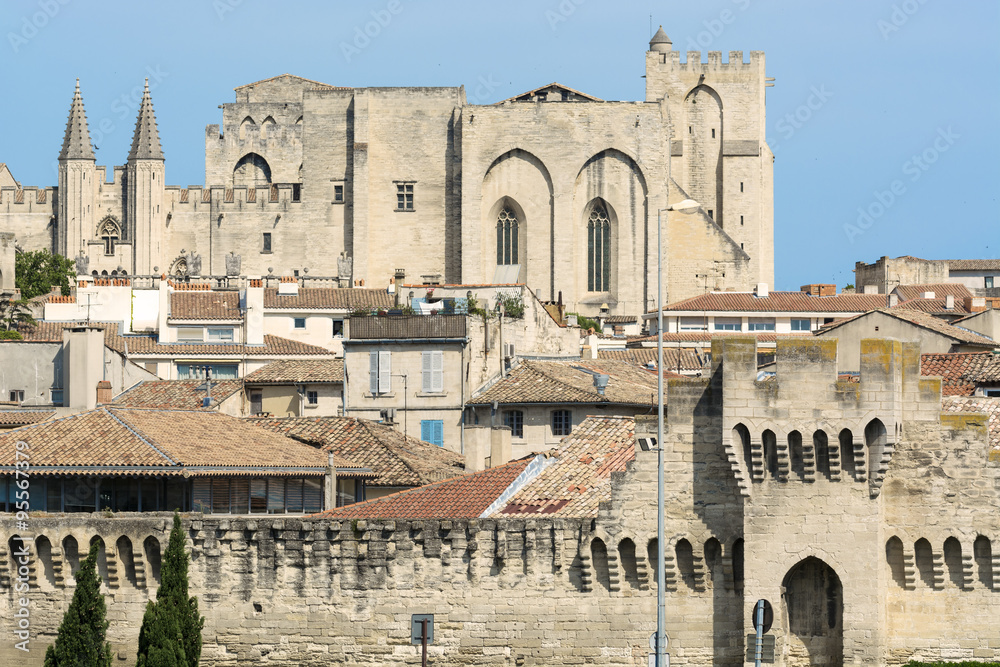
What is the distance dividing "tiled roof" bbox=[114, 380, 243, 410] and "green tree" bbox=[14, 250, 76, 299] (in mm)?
41949

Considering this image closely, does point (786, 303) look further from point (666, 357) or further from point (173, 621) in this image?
point (173, 621)

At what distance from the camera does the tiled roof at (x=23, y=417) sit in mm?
46406

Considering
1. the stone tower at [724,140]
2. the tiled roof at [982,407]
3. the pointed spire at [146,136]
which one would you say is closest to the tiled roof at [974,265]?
the stone tower at [724,140]

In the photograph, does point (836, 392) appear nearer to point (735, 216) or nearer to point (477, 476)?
point (477, 476)

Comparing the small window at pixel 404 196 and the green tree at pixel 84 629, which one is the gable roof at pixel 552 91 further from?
the green tree at pixel 84 629

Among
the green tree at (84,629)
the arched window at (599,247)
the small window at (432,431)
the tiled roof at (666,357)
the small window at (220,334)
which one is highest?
the arched window at (599,247)

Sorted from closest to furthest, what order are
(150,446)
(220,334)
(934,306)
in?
1. (150,446)
2. (220,334)
3. (934,306)

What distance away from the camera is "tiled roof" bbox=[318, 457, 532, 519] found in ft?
125

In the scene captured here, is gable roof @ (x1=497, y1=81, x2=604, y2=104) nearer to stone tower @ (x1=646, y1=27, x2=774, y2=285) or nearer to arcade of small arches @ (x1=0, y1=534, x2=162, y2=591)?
stone tower @ (x1=646, y1=27, x2=774, y2=285)

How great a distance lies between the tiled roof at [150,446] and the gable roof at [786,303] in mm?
60591

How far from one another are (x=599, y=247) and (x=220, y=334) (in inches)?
1760

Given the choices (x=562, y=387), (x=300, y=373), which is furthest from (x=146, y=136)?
(x=562, y=387)

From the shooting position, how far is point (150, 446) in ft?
130

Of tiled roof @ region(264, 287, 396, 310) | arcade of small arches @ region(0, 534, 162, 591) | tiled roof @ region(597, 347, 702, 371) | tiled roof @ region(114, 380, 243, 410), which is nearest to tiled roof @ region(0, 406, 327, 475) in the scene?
arcade of small arches @ region(0, 534, 162, 591)
